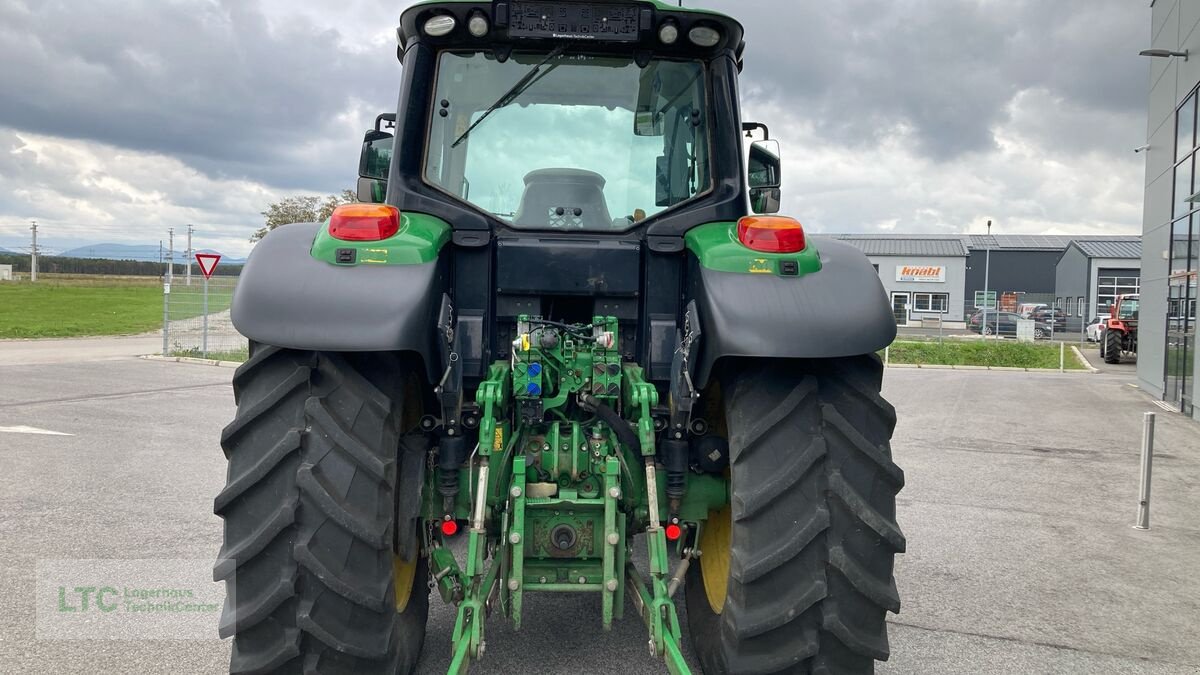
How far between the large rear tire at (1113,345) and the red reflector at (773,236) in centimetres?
2810

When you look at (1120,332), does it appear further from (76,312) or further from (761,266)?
(76,312)

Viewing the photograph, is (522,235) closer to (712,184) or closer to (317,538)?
(712,184)

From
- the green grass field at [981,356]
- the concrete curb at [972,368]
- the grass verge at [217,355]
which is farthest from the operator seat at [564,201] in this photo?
the green grass field at [981,356]

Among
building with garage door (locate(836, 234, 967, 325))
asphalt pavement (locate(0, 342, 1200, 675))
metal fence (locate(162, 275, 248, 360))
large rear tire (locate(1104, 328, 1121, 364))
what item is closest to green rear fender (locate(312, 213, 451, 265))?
asphalt pavement (locate(0, 342, 1200, 675))

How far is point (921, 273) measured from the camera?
2239 inches

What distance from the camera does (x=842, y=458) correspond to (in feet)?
9.46

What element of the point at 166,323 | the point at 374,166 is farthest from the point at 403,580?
the point at 166,323

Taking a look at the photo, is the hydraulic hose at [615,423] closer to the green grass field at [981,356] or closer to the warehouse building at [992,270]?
the green grass field at [981,356]

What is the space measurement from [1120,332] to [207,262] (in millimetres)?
26393

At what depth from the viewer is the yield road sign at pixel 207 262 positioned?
20281mm

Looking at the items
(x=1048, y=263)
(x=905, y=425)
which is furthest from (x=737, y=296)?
(x=1048, y=263)

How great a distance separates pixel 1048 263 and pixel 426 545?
70.0 meters

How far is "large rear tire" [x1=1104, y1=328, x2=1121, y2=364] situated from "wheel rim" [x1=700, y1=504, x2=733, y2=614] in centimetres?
2764

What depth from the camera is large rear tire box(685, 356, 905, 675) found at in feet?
9.21
